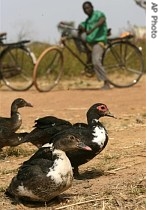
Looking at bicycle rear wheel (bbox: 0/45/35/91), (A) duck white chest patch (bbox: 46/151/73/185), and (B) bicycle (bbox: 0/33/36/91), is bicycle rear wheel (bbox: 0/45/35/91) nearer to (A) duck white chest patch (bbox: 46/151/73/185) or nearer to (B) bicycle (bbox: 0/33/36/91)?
(B) bicycle (bbox: 0/33/36/91)

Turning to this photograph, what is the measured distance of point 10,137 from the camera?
609cm

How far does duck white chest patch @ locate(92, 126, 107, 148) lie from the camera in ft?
16.4

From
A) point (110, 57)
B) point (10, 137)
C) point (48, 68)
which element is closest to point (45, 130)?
point (10, 137)

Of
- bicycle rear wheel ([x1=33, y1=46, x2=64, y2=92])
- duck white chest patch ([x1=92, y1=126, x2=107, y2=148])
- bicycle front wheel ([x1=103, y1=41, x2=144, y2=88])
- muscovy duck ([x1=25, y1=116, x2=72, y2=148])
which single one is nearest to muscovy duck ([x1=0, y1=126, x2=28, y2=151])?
muscovy duck ([x1=25, y1=116, x2=72, y2=148])

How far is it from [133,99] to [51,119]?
17.5 ft

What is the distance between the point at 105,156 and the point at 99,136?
32.6 inches

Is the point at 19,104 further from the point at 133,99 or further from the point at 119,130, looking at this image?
the point at 133,99

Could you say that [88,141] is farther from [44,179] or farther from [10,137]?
[10,137]

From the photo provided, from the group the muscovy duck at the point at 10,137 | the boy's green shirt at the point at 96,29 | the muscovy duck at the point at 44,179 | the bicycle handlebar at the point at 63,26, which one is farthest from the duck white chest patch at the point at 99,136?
the bicycle handlebar at the point at 63,26

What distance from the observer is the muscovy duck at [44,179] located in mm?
4148

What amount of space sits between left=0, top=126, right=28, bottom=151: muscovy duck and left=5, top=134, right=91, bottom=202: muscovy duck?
1.58 m
